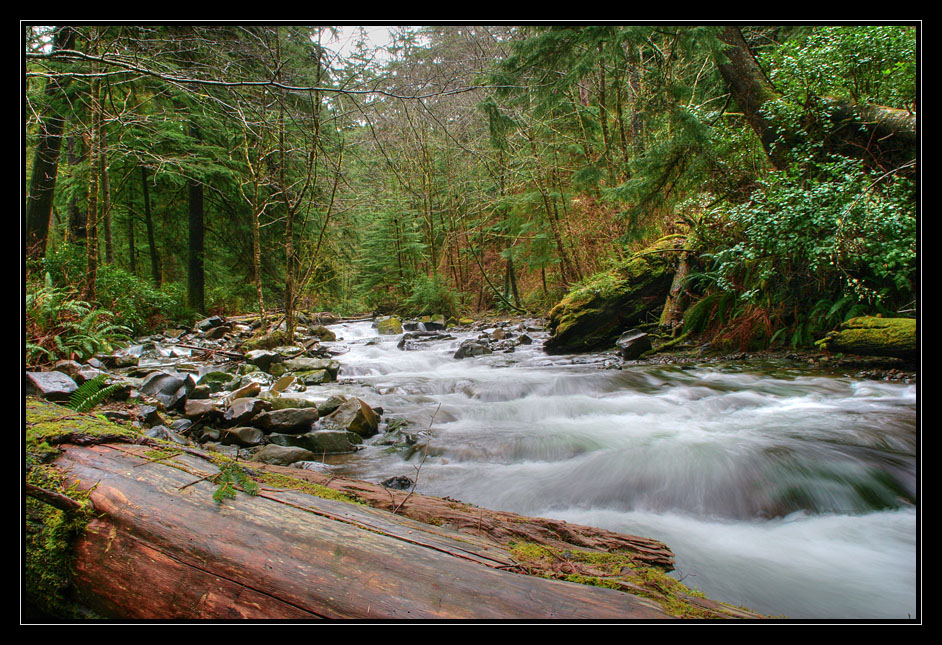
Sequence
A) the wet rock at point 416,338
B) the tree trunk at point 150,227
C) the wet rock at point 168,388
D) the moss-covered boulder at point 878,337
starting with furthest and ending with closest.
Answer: the tree trunk at point 150,227 → the wet rock at point 416,338 → the moss-covered boulder at point 878,337 → the wet rock at point 168,388

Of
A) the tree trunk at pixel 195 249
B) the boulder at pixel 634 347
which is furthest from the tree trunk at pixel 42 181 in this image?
the boulder at pixel 634 347

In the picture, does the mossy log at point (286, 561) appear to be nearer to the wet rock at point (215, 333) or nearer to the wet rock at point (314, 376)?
the wet rock at point (314, 376)

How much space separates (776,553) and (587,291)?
298 inches

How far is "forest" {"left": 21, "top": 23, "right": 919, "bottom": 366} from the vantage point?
12.1 feet

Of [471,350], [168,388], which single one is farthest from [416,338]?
[168,388]

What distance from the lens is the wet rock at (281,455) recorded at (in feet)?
11.7

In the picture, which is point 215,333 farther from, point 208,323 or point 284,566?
point 284,566

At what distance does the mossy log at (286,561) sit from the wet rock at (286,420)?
2.31 meters

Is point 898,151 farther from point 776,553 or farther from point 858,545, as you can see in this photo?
point 776,553

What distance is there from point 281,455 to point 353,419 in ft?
2.94

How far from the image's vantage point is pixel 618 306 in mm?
9430

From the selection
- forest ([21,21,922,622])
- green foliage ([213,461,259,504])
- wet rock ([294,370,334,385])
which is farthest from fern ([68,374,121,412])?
wet rock ([294,370,334,385])

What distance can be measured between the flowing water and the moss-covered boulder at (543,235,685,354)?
2763 mm

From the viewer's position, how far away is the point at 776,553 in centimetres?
245
